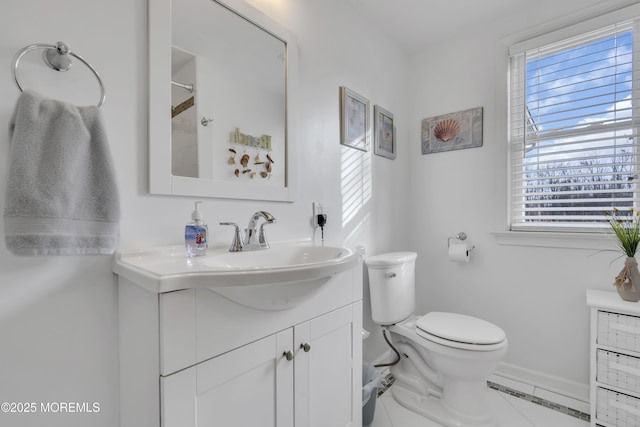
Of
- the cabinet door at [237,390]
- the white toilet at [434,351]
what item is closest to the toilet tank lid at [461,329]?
the white toilet at [434,351]

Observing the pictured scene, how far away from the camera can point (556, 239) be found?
1.77 metres

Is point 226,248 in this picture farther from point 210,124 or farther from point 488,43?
point 488,43

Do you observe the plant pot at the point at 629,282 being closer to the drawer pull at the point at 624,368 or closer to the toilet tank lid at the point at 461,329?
the drawer pull at the point at 624,368

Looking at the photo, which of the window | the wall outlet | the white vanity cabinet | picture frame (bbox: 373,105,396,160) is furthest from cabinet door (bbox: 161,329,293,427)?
the window

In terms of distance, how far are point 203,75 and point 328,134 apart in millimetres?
716

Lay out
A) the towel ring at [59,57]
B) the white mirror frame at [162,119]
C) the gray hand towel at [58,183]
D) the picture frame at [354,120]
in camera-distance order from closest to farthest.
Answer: the gray hand towel at [58,183], the towel ring at [59,57], the white mirror frame at [162,119], the picture frame at [354,120]

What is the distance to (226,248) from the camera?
1.13 meters

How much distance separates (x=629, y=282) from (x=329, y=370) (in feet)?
4.97

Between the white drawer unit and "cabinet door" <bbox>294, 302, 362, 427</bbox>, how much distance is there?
116cm

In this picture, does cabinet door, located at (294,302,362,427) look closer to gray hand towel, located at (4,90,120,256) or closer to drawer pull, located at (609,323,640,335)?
gray hand towel, located at (4,90,120,256)

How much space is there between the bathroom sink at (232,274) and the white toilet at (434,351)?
76cm

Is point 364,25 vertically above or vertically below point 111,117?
above

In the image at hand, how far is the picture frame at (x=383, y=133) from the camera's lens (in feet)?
6.59

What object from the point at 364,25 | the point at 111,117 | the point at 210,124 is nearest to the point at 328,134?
the point at 210,124
